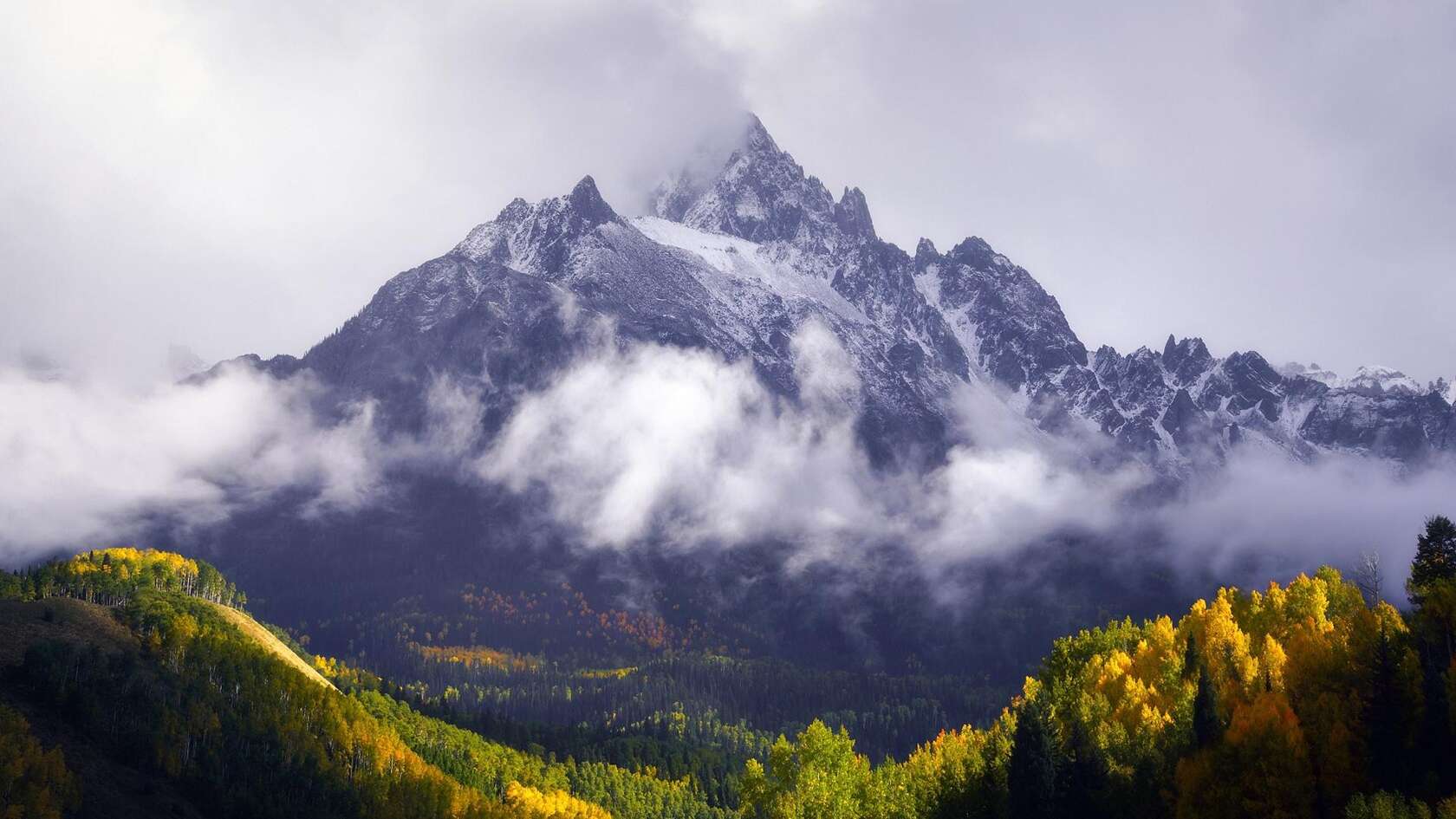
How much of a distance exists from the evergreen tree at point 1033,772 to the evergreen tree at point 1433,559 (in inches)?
1673

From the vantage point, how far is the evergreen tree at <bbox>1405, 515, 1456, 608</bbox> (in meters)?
101

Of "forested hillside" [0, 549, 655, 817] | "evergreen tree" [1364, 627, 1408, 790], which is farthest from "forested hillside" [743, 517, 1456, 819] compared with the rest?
"forested hillside" [0, 549, 655, 817]

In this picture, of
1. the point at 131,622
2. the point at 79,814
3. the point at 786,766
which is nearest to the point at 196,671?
the point at 131,622

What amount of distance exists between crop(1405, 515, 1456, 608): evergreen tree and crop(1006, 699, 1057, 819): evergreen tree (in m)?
42.5

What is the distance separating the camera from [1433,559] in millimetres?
102875

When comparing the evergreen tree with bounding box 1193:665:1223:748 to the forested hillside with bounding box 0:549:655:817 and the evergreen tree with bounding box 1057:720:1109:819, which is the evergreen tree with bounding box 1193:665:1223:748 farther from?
the forested hillside with bounding box 0:549:655:817

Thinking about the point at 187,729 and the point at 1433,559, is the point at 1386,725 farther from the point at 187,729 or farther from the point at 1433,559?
the point at 187,729

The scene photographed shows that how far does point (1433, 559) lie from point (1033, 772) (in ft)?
163

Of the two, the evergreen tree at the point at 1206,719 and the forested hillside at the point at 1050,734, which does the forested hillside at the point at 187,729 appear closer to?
the forested hillside at the point at 1050,734

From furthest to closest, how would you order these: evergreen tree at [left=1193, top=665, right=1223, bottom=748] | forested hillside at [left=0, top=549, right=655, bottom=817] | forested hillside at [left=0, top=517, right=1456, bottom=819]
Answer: forested hillside at [left=0, top=549, right=655, bottom=817] < evergreen tree at [left=1193, top=665, right=1223, bottom=748] < forested hillside at [left=0, top=517, right=1456, bottom=819]

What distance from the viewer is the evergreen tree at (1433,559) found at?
101 meters

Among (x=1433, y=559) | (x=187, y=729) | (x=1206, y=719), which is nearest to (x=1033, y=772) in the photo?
(x=1206, y=719)

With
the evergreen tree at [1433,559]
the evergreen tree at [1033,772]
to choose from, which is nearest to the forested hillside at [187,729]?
the evergreen tree at [1033,772]

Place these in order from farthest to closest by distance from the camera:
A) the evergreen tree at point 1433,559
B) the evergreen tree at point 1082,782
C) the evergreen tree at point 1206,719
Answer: the evergreen tree at point 1433,559, the evergreen tree at point 1206,719, the evergreen tree at point 1082,782
